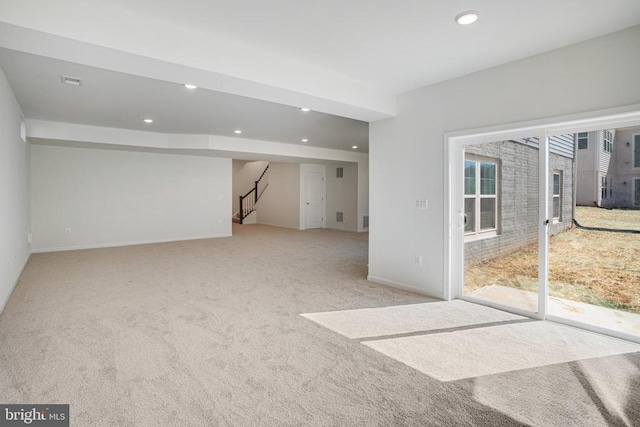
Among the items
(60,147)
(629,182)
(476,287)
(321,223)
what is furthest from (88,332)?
(321,223)

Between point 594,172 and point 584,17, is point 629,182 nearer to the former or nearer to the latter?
point 594,172

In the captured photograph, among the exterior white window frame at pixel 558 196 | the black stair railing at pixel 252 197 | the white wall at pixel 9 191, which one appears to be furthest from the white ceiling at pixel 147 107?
the black stair railing at pixel 252 197

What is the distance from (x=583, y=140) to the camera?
323cm

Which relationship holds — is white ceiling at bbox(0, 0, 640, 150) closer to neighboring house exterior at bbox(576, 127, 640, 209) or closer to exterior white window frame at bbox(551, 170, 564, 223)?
neighboring house exterior at bbox(576, 127, 640, 209)

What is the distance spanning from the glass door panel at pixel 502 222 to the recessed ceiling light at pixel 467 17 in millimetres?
1564

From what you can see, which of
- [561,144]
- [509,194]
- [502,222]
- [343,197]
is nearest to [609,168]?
[561,144]

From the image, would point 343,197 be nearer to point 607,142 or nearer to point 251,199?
point 251,199

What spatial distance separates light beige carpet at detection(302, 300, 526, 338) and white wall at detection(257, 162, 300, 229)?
803cm

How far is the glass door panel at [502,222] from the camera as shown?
355 centimetres

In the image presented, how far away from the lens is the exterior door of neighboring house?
11641 millimetres

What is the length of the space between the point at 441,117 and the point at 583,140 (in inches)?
56.0

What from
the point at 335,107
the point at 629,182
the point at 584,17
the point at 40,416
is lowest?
the point at 40,416

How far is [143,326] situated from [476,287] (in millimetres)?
3693

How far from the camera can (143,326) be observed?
316 cm
